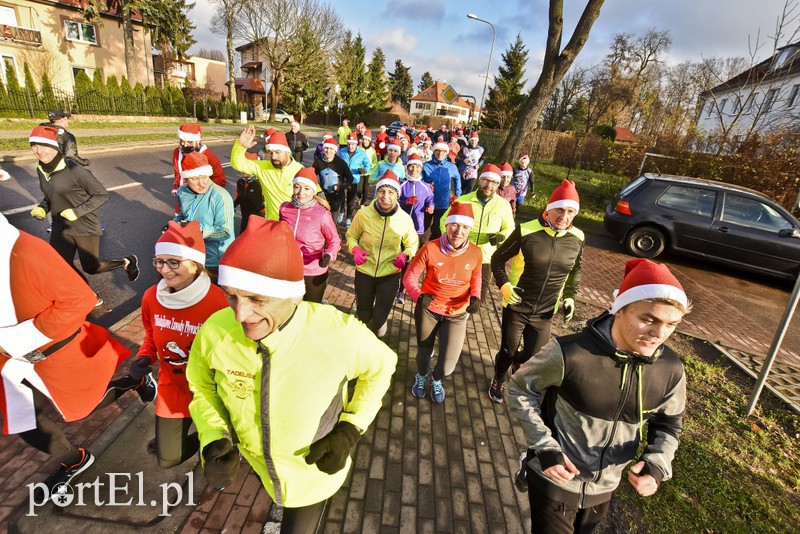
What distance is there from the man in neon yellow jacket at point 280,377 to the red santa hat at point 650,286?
1270 mm

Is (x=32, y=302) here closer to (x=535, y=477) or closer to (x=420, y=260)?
(x=420, y=260)

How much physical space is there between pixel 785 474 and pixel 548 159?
81.4ft

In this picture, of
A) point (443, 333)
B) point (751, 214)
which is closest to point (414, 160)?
point (443, 333)

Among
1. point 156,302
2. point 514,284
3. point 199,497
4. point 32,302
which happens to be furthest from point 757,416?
point 32,302

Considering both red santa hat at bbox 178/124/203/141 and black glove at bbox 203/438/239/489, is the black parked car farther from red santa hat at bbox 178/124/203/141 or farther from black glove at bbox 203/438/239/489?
black glove at bbox 203/438/239/489

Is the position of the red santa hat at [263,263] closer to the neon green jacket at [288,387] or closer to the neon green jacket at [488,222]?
the neon green jacket at [288,387]

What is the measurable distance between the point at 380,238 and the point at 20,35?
36494 mm

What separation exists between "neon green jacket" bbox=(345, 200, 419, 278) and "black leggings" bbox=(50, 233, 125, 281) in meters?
2.81

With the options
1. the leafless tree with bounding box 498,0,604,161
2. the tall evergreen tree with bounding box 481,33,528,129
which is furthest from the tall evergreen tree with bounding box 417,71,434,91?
the leafless tree with bounding box 498,0,604,161

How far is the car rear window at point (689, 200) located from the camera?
8758 mm

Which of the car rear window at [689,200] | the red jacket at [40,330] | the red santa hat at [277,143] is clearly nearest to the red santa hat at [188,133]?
the red santa hat at [277,143]

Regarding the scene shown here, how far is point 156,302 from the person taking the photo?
98.7 inches

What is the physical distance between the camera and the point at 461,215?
3.54 m

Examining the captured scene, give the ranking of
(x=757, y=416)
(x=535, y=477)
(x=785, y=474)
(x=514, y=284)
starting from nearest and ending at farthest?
(x=535, y=477)
(x=785, y=474)
(x=514, y=284)
(x=757, y=416)
